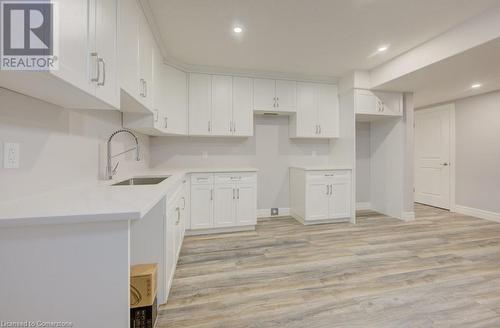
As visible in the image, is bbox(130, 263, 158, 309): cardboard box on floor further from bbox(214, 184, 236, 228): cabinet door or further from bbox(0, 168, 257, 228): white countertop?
bbox(214, 184, 236, 228): cabinet door

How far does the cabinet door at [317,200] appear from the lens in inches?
139

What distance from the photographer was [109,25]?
1352 mm

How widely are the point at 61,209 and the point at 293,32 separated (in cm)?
260

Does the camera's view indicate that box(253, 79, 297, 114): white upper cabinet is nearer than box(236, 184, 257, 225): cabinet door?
No

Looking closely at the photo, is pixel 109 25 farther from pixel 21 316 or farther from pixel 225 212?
pixel 225 212

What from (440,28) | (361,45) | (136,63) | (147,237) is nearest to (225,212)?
(147,237)

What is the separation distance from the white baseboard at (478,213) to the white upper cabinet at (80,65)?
5.60 metres

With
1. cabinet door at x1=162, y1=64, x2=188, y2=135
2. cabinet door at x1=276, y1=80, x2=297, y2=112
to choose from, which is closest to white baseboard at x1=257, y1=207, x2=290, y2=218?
cabinet door at x1=276, y1=80, x2=297, y2=112

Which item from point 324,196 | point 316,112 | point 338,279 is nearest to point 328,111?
point 316,112

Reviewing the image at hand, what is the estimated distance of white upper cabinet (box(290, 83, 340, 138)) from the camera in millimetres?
3779

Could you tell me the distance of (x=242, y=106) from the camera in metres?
3.55

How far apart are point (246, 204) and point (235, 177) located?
0.43 meters

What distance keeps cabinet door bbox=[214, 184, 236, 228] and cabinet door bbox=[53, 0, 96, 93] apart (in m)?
2.21

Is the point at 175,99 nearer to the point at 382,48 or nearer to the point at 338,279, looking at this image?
the point at 382,48
